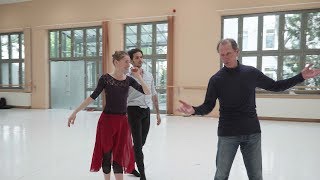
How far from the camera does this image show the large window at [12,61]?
11.9 metres

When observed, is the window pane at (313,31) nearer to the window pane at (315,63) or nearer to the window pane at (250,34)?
the window pane at (315,63)

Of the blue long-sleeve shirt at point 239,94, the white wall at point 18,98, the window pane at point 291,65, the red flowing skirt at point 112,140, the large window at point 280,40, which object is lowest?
the white wall at point 18,98

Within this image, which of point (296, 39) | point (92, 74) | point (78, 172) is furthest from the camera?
point (92, 74)

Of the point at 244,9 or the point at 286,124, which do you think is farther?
the point at 244,9

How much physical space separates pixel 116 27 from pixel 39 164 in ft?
23.0

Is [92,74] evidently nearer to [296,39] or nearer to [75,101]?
[75,101]

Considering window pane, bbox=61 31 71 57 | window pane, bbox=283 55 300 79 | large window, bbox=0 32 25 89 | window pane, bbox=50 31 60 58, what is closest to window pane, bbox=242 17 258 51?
window pane, bbox=283 55 300 79

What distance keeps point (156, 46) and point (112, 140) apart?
7.43 metres

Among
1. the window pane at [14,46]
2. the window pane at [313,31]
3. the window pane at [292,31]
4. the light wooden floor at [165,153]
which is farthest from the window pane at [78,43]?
the window pane at [313,31]

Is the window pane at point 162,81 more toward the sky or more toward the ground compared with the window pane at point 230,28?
more toward the ground

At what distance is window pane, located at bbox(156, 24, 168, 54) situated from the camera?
31.4 feet

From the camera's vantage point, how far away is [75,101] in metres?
11.3

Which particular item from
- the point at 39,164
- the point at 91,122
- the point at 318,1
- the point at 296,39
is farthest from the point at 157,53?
the point at 39,164

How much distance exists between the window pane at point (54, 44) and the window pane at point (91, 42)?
1478 mm
